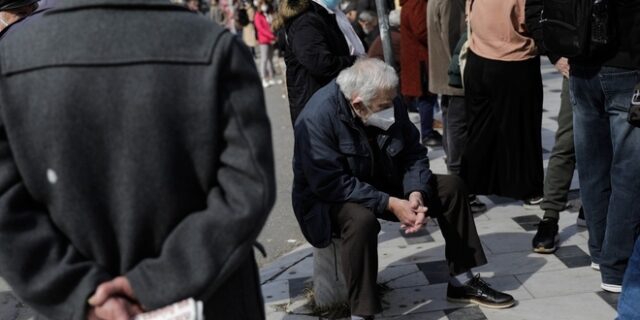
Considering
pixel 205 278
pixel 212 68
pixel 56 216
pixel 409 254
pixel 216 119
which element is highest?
pixel 212 68

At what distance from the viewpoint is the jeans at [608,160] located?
3.32 meters

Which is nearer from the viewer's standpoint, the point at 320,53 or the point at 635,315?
the point at 635,315

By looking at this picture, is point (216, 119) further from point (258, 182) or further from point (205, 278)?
point (205, 278)

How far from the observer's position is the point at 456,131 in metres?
5.43

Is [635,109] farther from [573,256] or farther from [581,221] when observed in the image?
[581,221]

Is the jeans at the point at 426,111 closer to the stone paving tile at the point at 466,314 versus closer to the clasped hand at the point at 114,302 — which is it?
the stone paving tile at the point at 466,314

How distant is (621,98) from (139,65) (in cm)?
233

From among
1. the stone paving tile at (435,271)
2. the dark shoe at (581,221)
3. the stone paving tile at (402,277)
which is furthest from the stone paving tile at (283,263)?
the dark shoe at (581,221)

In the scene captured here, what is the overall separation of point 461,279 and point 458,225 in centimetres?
31

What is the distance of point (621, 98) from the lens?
329 centimetres

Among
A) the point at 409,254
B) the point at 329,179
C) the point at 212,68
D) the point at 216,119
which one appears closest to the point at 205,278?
the point at 216,119

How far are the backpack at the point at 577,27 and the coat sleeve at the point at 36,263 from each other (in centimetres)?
235

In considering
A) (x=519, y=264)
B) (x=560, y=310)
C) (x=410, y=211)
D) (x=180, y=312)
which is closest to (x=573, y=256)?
(x=519, y=264)

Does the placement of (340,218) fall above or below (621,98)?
below
